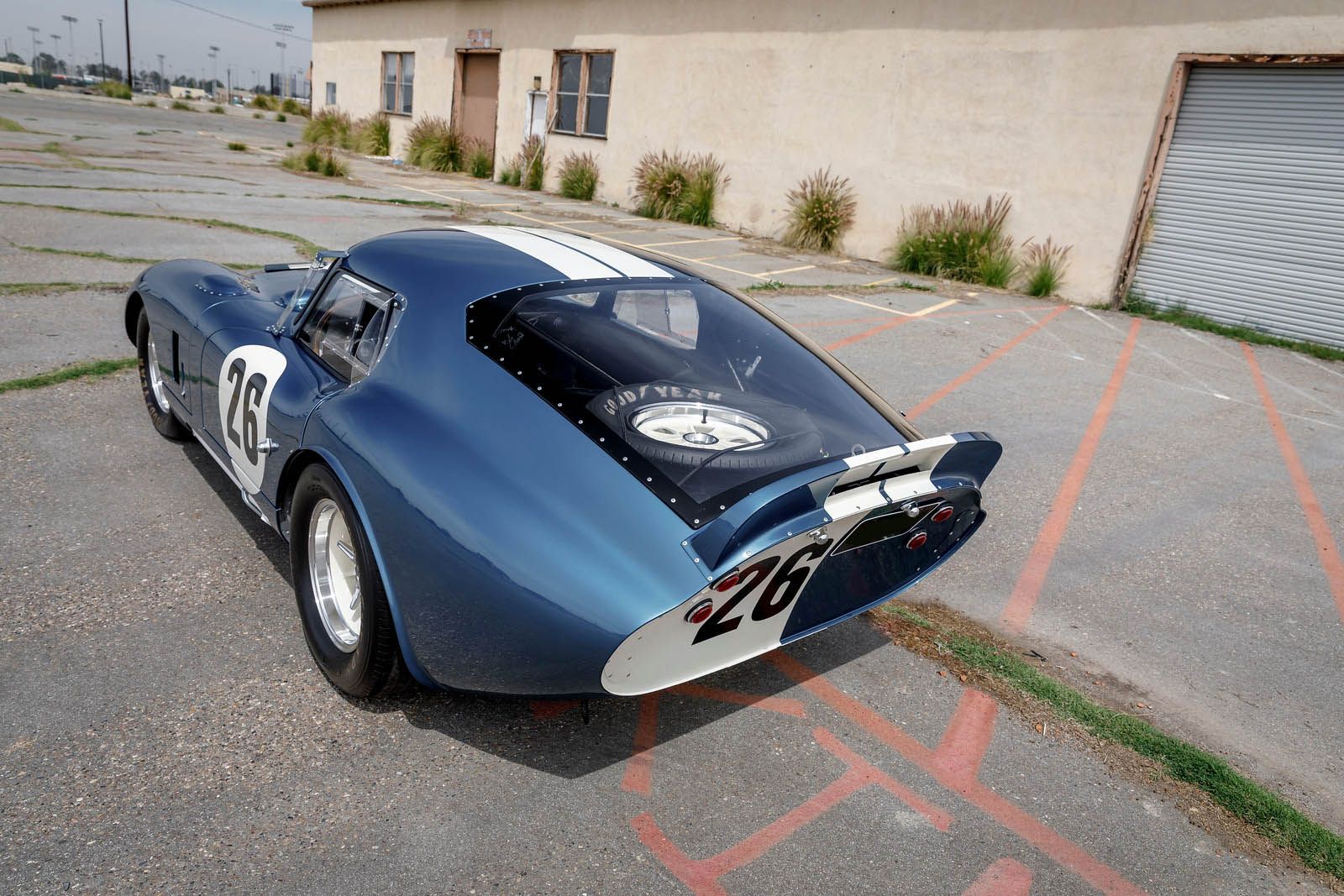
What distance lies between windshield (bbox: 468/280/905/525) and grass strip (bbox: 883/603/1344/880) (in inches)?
39.1

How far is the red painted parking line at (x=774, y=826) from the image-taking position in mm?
2363

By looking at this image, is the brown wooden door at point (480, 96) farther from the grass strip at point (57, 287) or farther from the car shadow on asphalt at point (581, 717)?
the car shadow on asphalt at point (581, 717)

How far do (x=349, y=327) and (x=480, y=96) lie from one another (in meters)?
22.2

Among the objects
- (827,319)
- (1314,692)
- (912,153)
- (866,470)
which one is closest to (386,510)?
(866,470)

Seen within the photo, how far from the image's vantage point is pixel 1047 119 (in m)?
12.9

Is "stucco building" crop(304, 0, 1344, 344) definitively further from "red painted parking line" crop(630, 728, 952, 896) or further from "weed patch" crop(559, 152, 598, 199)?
"red painted parking line" crop(630, 728, 952, 896)

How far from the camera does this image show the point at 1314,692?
3.58 metres

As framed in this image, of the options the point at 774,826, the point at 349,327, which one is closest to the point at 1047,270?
the point at 349,327

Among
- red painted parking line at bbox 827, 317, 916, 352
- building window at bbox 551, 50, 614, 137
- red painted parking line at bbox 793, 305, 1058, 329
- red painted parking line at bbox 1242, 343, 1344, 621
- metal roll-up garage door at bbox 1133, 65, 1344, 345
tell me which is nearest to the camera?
red painted parking line at bbox 1242, 343, 1344, 621

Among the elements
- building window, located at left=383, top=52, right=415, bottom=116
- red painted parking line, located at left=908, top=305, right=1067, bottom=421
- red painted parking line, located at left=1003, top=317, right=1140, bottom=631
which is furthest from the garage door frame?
building window, located at left=383, top=52, right=415, bottom=116

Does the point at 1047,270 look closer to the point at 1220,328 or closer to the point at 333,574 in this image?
the point at 1220,328

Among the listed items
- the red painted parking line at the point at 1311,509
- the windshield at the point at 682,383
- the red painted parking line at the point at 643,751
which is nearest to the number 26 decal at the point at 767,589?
the windshield at the point at 682,383

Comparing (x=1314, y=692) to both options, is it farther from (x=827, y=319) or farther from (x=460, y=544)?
(x=827, y=319)

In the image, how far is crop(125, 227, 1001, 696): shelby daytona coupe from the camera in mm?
2326
